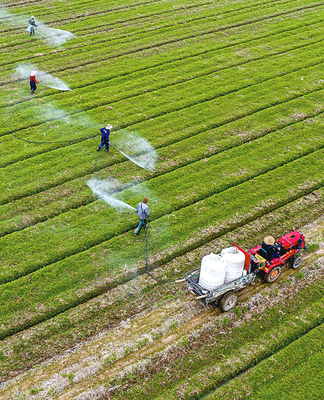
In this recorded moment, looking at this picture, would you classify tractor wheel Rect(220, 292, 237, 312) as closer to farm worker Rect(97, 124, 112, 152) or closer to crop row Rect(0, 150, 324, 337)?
crop row Rect(0, 150, 324, 337)

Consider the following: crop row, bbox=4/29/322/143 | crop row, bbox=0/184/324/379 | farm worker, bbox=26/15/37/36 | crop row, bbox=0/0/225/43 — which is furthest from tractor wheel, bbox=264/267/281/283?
farm worker, bbox=26/15/37/36

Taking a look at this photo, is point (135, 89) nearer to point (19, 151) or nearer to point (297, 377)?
point (19, 151)

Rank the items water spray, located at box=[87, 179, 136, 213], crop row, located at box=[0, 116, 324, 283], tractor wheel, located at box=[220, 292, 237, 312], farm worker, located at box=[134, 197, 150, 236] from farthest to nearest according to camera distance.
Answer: water spray, located at box=[87, 179, 136, 213], crop row, located at box=[0, 116, 324, 283], farm worker, located at box=[134, 197, 150, 236], tractor wheel, located at box=[220, 292, 237, 312]

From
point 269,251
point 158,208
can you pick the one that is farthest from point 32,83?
point 269,251

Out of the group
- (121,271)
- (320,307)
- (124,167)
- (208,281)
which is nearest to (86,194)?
(124,167)

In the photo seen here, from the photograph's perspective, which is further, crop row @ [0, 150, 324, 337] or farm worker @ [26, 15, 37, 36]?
farm worker @ [26, 15, 37, 36]

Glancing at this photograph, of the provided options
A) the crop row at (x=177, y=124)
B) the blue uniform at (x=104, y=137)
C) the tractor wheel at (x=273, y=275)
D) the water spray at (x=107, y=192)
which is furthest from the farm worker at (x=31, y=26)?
the tractor wheel at (x=273, y=275)
